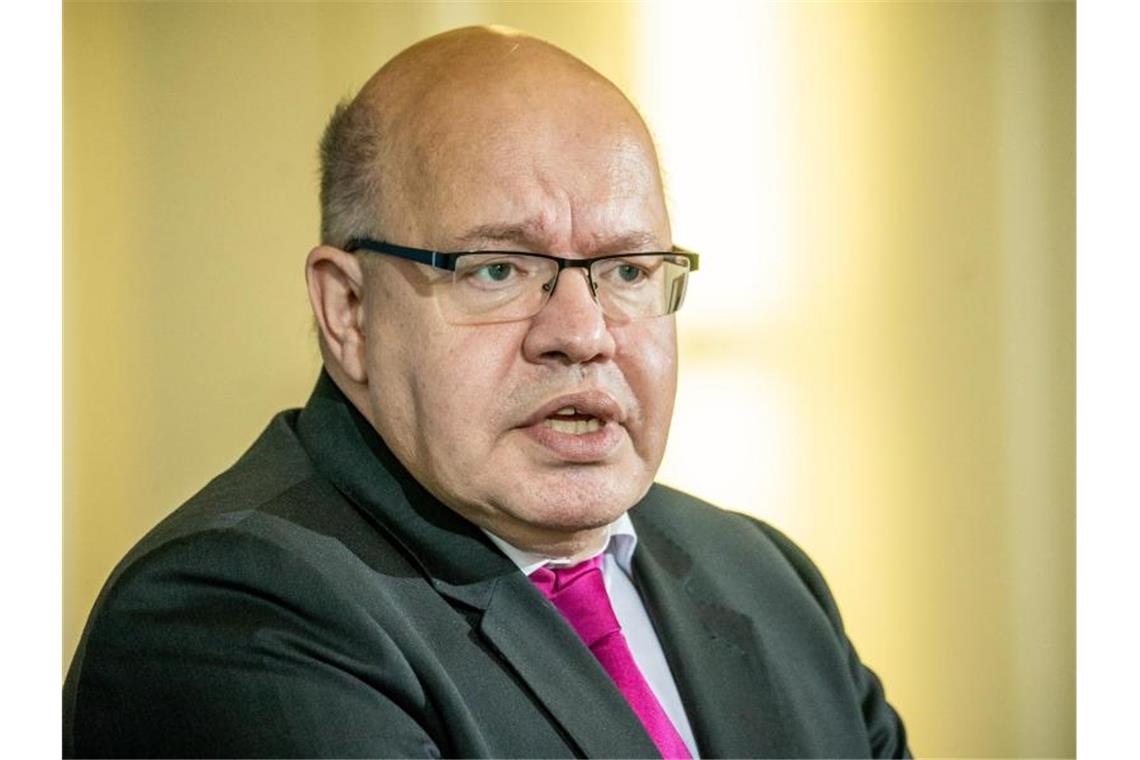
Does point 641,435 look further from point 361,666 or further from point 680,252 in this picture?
point 361,666

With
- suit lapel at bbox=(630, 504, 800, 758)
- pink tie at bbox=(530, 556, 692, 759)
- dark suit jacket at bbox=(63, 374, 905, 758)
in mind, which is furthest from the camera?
suit lapel at bbox=(630, 504, 800, 758)

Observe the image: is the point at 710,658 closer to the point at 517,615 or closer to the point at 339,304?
the point at 517,615

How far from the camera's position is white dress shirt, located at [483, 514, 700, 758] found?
6.50ft

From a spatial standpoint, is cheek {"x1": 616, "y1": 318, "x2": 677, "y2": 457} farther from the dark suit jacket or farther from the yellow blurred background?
the yellow blurred background

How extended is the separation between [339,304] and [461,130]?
0.29 m

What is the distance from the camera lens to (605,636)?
192cm

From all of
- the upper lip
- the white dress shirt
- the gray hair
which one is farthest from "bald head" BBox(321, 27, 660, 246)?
the white dress shirt

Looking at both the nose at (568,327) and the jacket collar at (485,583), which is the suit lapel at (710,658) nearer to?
the jacket collar at (485,583)

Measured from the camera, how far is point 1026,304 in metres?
2.46

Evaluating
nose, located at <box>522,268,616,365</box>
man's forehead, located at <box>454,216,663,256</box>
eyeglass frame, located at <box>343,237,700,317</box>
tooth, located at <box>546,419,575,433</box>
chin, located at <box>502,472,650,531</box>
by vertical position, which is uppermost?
man's forehead, located at <box>454,216,663,256</box>

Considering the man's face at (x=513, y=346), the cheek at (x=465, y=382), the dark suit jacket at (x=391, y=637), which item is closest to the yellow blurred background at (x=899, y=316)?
the dark suit jacket at (x=391, y=637)

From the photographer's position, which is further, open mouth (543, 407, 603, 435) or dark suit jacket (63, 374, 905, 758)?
open mouth (543, 407, 603, 435)

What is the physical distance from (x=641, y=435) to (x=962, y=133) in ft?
3.07

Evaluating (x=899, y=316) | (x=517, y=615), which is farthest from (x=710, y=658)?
(x=899, y=316)
